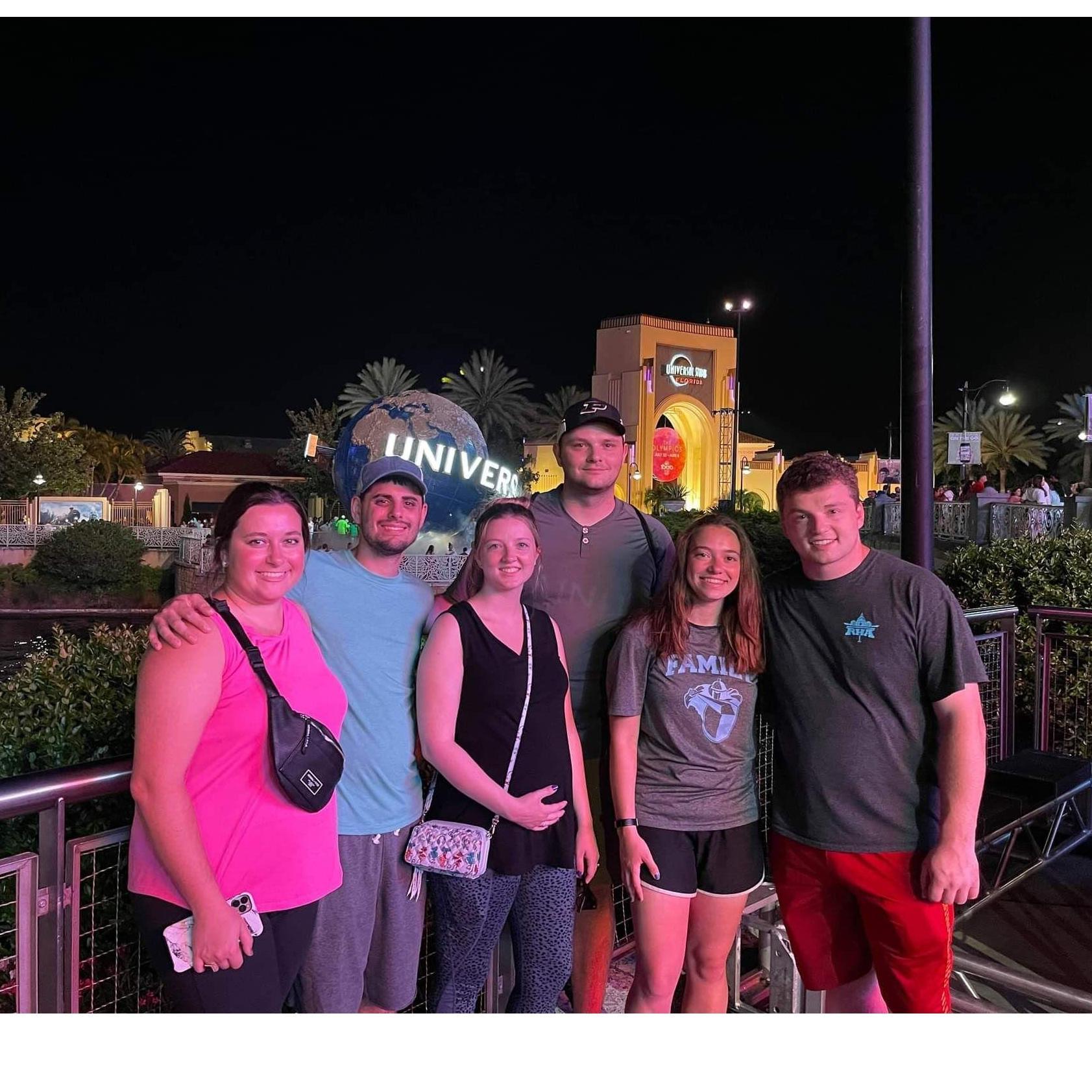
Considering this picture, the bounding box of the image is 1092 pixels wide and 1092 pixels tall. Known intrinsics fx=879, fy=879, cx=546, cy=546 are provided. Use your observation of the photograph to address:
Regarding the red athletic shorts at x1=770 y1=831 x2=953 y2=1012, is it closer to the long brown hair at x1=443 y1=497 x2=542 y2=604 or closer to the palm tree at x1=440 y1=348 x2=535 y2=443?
the long brown hair at x1=443 y1=497 x2=542 y2=604

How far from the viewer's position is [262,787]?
8.34ft

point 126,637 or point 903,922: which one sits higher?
point 126,637

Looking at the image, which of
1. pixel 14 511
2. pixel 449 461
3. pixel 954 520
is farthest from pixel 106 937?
pixel 14 511

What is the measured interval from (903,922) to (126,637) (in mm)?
3857

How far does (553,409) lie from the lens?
260 ft

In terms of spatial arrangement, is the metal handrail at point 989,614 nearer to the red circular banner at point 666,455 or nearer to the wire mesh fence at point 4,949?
the wire mesh fence at point 4,949

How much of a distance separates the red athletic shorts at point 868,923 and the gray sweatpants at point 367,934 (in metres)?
1.40

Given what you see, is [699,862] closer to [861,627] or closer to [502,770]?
[502,770]

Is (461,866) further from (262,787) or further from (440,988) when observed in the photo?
(262,787)

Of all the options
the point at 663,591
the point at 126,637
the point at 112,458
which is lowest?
the point at 126,637

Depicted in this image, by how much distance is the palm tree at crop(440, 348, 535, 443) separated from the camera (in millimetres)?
70812

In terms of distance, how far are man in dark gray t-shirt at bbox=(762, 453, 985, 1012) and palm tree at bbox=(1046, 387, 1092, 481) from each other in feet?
194

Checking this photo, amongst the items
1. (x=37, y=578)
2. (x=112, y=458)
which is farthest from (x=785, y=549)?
(x=112, y=458)

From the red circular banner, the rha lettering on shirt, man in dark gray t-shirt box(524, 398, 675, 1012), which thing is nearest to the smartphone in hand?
man in dark gray t-shirt box(524, 398, 675, 1012)
